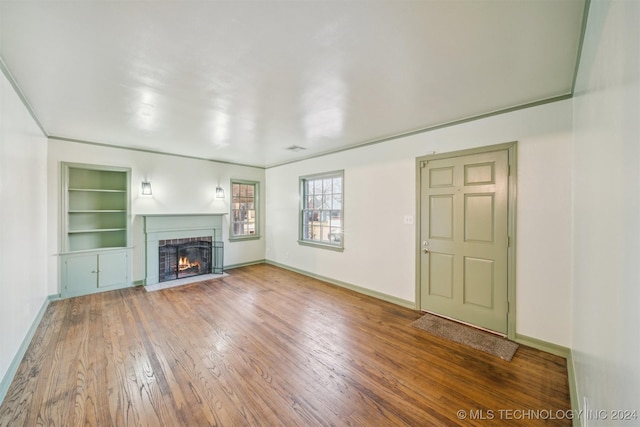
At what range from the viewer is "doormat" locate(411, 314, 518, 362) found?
263cm

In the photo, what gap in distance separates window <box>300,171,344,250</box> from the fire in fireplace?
1990 mm

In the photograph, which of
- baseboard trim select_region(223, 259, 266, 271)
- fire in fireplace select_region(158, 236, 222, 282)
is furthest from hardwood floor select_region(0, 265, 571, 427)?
baseboard trim select_region(223, 259, 266, 271)

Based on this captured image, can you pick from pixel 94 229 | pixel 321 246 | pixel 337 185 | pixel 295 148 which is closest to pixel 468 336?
pixel 321 246

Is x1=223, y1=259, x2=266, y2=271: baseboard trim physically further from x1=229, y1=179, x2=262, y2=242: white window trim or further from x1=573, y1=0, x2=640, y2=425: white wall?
x1=573, y1=0, x2=640, y2=425: white wall

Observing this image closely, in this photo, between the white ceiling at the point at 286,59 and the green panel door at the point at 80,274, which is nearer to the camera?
the white ceiling at the point at 286,59

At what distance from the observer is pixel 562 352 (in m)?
2.54

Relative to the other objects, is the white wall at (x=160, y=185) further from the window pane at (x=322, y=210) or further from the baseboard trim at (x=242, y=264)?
the window pane at (x=322, y=210)

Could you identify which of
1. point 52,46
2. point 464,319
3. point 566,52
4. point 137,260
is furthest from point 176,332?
point 566,52

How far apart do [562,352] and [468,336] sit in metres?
0.80

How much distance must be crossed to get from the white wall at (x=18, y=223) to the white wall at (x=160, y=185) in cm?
63

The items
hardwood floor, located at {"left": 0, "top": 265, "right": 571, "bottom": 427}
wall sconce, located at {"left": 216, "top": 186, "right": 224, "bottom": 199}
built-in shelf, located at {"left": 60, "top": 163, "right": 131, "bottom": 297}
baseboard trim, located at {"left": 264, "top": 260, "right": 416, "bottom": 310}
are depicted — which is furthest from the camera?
wall sconce, located at {"left": 216, "top": 186, "right": 224, "bottom": 199}

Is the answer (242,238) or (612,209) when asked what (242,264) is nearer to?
(242,238)

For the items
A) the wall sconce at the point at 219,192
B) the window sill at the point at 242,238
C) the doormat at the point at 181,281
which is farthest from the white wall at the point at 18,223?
the window sill at the point at 242,238

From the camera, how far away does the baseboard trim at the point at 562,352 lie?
6.15ft
